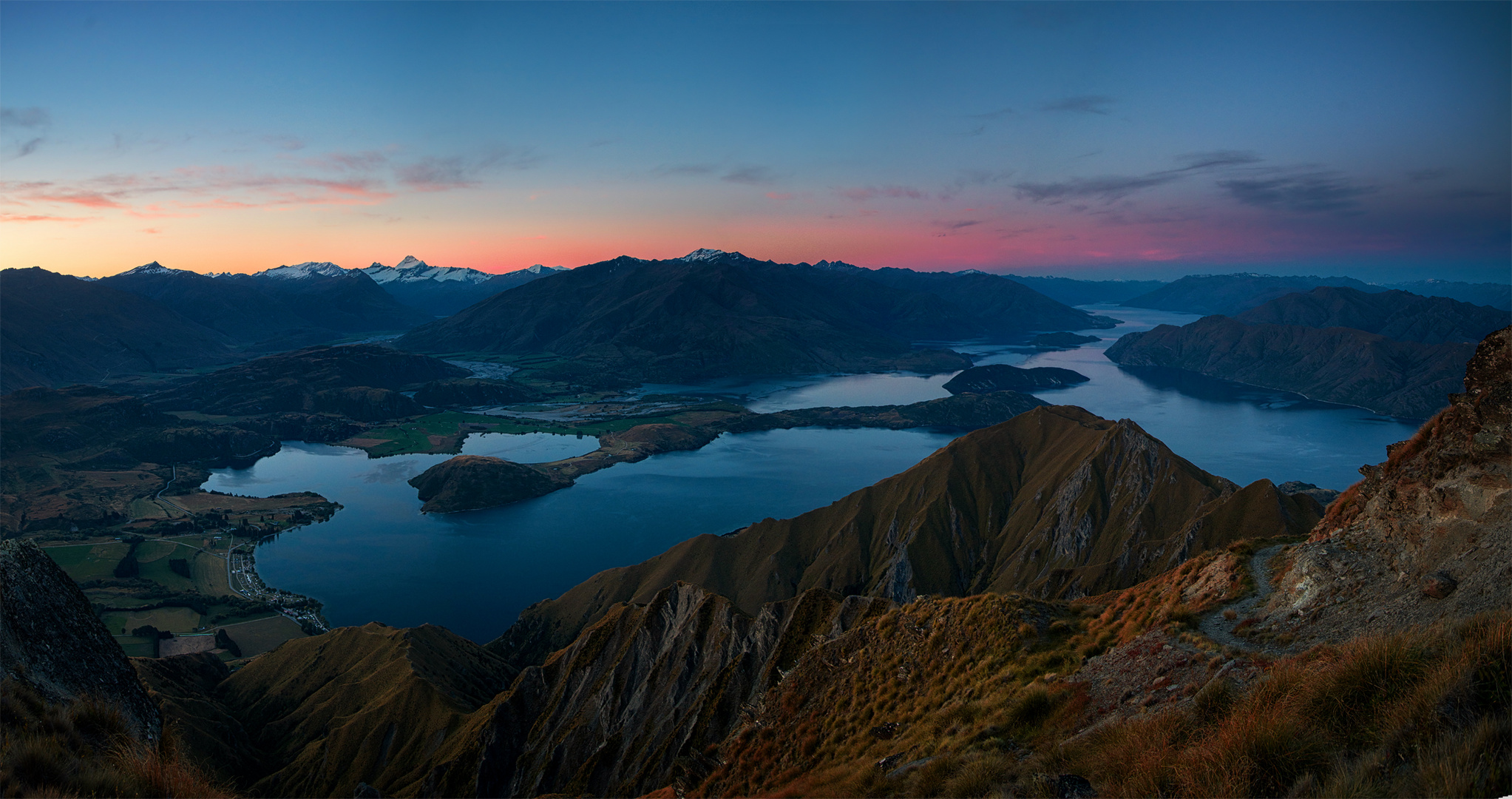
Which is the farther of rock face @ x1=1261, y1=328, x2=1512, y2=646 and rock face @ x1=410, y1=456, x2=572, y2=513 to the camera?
rock face @ x1=410, y1=456, x2=572, y2=513

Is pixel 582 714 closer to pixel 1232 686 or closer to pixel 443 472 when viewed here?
pixel 1232 686

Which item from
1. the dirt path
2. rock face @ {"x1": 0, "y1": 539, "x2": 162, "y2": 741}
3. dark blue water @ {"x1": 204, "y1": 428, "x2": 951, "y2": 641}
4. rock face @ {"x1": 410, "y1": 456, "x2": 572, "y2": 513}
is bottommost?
dark blue water @ {"x1": 204, "y1": 428, "x2": 951, "y2": 641}

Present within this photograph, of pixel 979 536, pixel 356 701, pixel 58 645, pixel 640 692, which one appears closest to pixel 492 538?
pixel 356 701

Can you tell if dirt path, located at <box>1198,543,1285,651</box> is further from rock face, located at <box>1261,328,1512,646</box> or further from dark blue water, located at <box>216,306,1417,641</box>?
dark blue water, located at <box>216,306,1417,641</box>

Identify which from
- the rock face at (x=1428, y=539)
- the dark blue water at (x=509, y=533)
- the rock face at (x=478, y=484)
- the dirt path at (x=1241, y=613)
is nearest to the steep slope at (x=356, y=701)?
the dark blue water at (x=509, y=533)

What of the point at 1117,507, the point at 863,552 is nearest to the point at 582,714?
the point at 863,552

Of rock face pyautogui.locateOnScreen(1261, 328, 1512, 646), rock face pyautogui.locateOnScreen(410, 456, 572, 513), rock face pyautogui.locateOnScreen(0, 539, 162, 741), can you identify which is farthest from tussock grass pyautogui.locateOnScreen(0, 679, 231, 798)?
rock face pyautogui.locateOnScreen(410, 456, 572, 513)

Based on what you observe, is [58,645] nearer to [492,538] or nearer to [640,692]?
[640,692]
